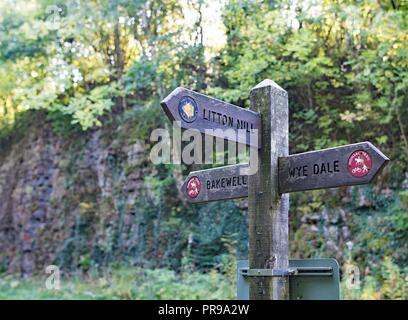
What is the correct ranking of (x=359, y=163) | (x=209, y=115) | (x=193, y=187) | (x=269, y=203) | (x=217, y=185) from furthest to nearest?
1. (x=193, y=187)
2. (x=217, y=185)
3. (x=269, y=203)
4. (x=209, y=115)
5. (x=359, y=163)

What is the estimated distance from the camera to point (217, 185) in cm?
341

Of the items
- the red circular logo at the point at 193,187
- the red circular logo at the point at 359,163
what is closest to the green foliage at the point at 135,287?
the red circular logo at the point at 193,187

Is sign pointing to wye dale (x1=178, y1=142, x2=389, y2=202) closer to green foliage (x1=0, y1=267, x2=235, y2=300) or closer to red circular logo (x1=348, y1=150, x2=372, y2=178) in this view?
red circular logo (x1=348, y1=150, x2=372, y2=178)

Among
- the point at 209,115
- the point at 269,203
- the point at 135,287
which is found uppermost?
the point at 209,115

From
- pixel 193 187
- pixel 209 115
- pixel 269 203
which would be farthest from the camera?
pixel 193 187

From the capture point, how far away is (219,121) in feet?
9.23

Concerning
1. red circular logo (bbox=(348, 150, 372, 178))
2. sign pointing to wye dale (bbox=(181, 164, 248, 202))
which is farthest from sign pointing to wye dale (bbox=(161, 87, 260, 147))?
red circular logo (bbox=(348, 150, 372, 178))

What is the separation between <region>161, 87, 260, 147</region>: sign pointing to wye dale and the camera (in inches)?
103

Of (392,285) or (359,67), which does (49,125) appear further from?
(392,285)

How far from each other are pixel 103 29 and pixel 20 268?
5.85 metres

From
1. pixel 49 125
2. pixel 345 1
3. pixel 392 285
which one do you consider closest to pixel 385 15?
pixel 345 1

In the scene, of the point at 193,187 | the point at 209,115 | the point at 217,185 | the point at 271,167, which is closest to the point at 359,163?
the point at 271,167

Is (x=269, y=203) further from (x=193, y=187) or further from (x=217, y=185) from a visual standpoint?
(x=193, y=187)

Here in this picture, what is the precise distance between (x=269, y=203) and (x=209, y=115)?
59cm
